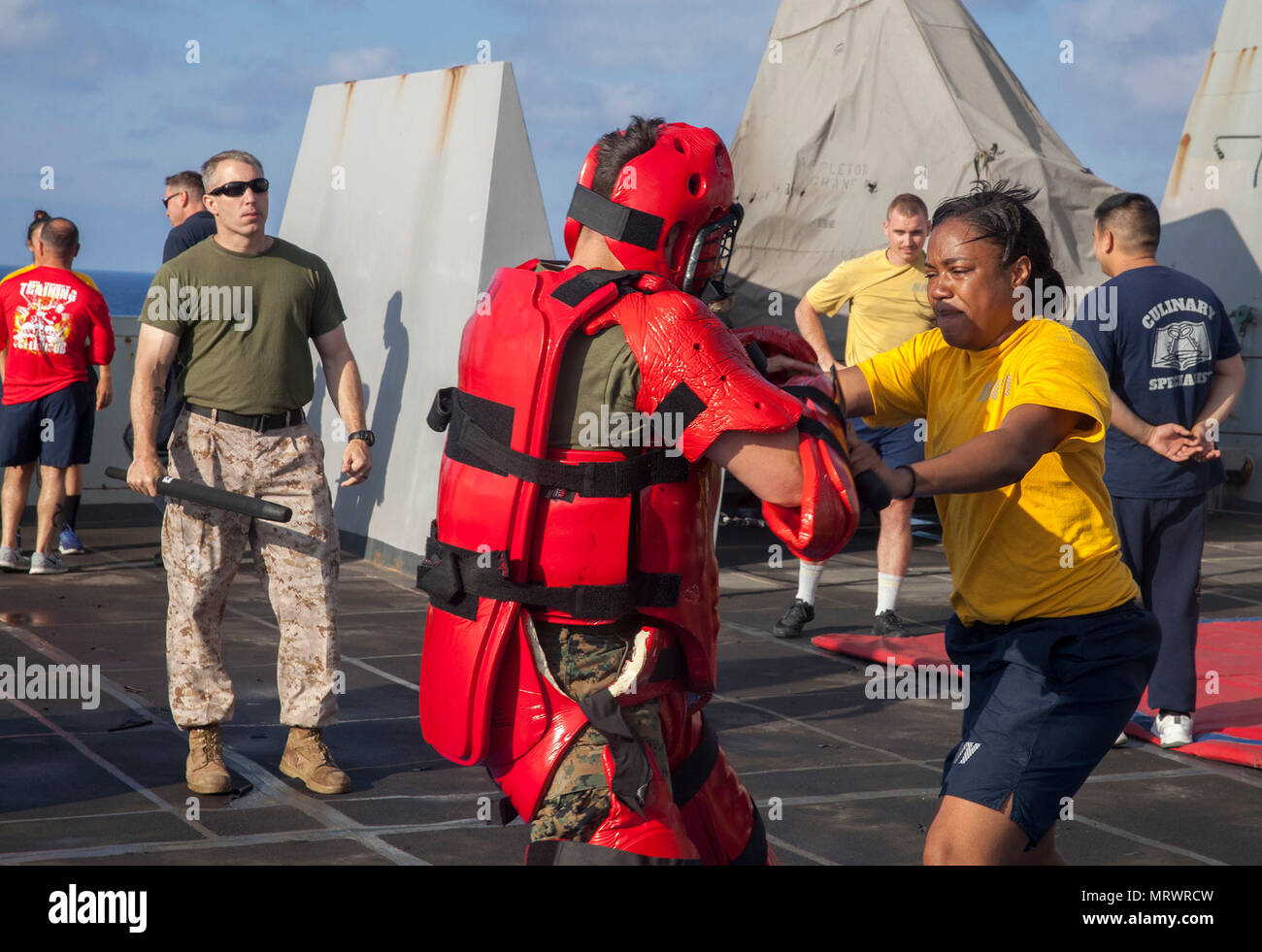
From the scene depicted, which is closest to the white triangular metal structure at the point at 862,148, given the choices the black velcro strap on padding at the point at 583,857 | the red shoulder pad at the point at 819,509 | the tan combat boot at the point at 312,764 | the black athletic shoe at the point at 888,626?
the black athletic shoe at the point at 888,626

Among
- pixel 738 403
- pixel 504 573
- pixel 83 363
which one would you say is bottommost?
pixel 504 573

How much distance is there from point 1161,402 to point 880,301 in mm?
2378

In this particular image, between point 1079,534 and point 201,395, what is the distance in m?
3.08

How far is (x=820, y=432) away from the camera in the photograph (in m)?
2.46

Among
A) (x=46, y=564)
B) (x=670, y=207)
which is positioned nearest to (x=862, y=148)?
(x=46, y=564)

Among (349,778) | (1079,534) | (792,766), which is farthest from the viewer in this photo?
(792,766)

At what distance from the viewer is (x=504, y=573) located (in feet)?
8.43

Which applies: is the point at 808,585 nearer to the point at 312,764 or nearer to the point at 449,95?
the point at 312,764

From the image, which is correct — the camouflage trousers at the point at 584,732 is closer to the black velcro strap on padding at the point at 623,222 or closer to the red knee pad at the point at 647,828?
the red knee pad at the point at 647,828

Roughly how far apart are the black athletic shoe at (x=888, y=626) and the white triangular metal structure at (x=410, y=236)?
279cm

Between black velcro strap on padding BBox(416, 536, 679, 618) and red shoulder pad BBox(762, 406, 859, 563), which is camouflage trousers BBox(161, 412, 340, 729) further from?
red shoulder pad BBox(762, 406, 859, 563)

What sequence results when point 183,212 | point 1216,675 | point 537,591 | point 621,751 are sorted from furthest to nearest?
point 183,212, point 1216,675, point 537,591, point 621,751
